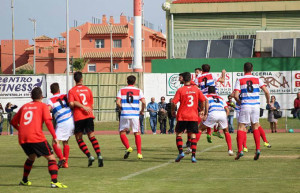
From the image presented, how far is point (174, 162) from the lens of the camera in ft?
54.2

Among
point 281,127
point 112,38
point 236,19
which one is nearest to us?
point 281,127

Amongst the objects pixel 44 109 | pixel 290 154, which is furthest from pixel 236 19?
pixel 44 109

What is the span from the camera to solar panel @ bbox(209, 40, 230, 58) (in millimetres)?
49875

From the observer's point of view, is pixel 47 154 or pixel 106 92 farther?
pixel 106 92

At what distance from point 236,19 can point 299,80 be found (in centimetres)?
1620

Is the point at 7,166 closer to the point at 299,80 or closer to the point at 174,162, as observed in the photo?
the point at 174,162

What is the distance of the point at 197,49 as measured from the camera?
51.3m

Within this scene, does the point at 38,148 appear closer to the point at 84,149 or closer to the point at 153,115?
the point at 84,149

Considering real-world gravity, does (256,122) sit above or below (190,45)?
below

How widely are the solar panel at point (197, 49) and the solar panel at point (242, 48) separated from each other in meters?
2.09

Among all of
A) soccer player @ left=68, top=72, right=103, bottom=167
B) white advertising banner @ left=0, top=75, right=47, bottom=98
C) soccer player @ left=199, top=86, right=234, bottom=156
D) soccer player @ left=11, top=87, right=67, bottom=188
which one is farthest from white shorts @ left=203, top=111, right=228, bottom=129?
white advertising banner @ left=0, top=75, right=47, bottom=98

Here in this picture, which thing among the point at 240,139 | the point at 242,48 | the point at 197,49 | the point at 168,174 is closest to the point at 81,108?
the point at 168,174

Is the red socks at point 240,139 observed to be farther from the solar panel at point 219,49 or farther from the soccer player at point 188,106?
the solar panel at point 219,49

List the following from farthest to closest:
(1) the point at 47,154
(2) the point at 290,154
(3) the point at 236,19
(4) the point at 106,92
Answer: (3) the point at 236,19 < (4) the point at 106,92 < (2) the point at 290,154 < (1) the point at 47,154
